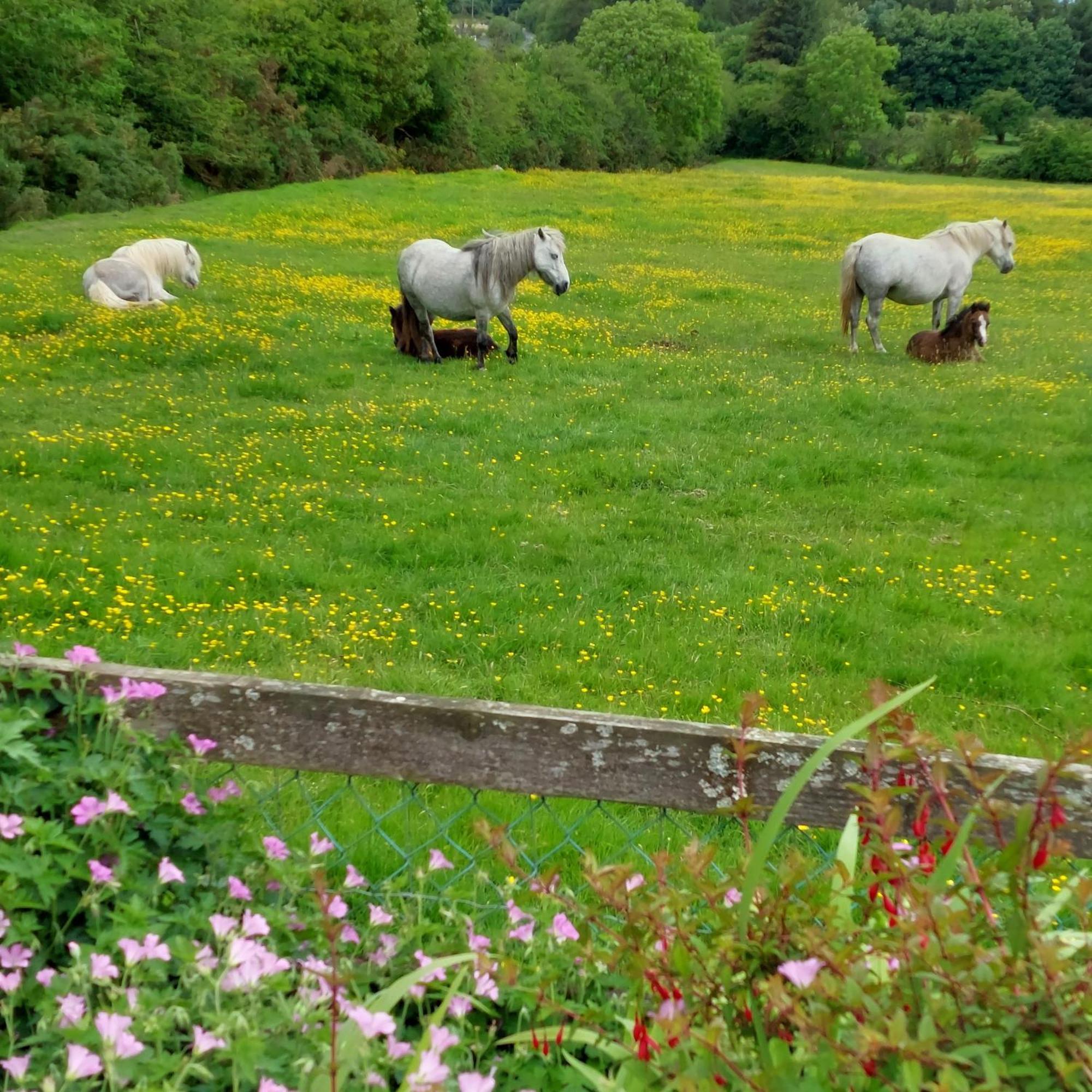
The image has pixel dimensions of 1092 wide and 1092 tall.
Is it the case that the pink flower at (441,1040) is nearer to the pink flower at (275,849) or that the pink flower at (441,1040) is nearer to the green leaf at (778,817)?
the green leaf at (778,817)

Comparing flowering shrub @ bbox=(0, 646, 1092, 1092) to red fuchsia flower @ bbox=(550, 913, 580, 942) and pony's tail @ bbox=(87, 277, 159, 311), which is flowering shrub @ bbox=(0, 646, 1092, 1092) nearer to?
red fuchsia flower @ bbox=(550, 913, 580, 942)

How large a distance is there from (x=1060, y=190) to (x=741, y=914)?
53.2 meters

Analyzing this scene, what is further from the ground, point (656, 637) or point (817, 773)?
point (817, 773)

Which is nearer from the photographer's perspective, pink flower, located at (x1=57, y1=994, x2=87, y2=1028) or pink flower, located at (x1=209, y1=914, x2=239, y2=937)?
pink flower, located at (x1=57, y1=994, x2=87, y2=1028)

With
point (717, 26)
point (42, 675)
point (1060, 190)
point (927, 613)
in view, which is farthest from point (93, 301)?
point (717, 26)

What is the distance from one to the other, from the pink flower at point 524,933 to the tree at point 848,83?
76.3 m

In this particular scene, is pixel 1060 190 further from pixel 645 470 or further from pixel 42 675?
pixel 42 675

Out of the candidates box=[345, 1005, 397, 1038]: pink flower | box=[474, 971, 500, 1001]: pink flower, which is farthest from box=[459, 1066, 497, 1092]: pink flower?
box=[474, 971, 500, 1001]: pink flower

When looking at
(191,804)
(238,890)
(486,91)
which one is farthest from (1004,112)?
(238,890)

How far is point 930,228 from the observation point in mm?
29219

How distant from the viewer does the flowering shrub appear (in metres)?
1.23

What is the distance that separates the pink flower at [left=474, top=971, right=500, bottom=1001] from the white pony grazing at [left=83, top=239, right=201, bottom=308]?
14073mm

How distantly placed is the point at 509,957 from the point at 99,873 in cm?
76

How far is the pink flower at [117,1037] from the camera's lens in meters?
1.36
